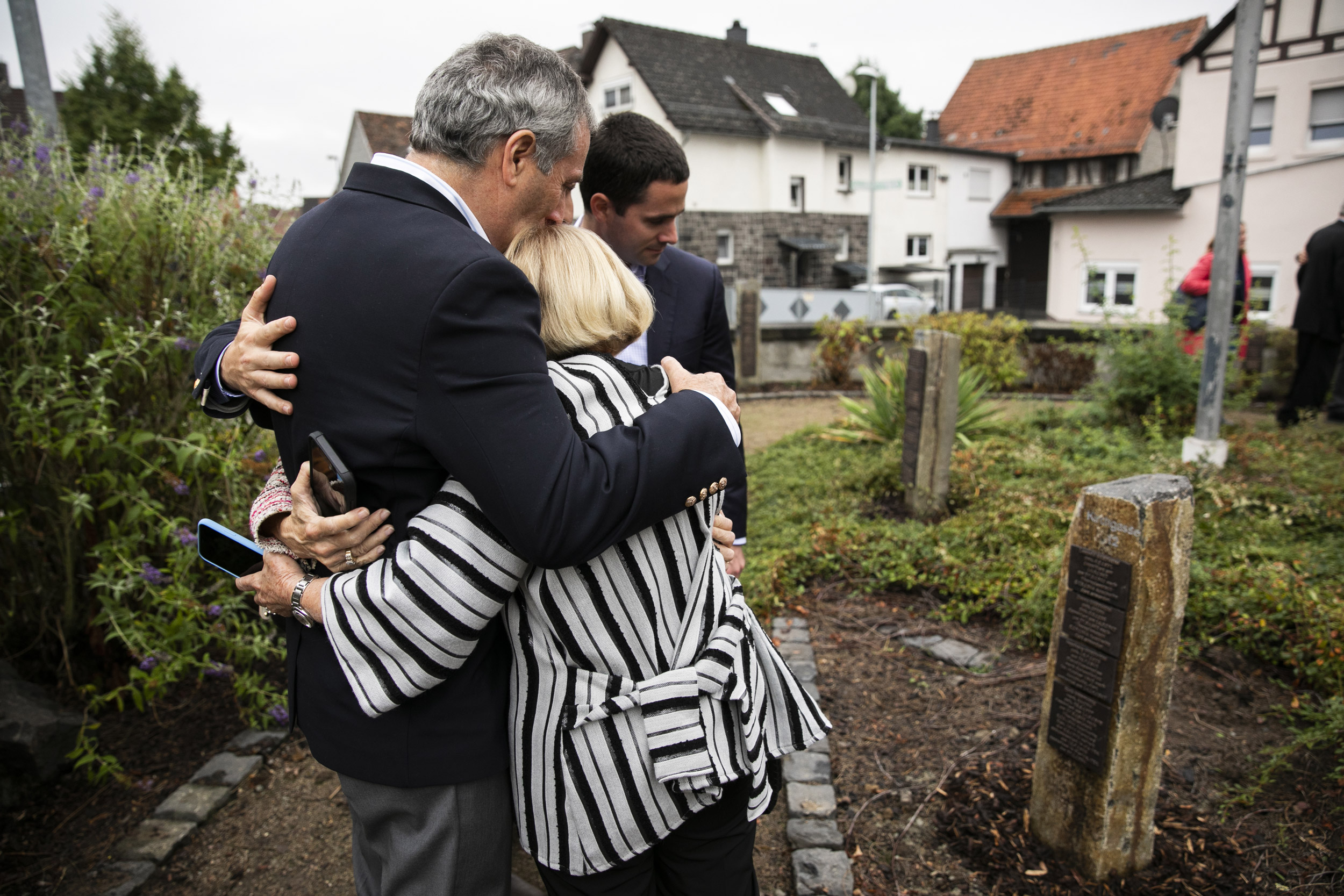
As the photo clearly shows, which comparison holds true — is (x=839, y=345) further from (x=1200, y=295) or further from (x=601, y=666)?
(x=601, y=666)

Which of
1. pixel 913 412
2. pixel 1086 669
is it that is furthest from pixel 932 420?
pixel 1086 669

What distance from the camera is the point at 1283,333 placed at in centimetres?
857

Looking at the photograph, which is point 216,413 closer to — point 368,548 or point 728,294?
point 368,548

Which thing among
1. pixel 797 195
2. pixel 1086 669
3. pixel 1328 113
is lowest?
pixel 1086 669

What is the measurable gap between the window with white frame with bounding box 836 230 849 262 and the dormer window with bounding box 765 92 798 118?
13.0 ft

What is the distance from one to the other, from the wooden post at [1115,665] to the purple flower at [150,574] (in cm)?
281

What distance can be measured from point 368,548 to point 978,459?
5531mm

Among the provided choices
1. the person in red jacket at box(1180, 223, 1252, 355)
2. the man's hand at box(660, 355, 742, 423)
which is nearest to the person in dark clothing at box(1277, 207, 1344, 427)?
the person in red jacket at box(1180, 223, 1252, 355)

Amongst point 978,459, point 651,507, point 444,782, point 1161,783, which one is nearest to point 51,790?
point 444,782

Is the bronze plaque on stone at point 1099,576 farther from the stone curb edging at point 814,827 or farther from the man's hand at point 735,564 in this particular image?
the man's hand at point 735,564

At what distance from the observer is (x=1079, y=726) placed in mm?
2301

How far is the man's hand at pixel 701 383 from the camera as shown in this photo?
4.66 feet

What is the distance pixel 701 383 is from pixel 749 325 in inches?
377

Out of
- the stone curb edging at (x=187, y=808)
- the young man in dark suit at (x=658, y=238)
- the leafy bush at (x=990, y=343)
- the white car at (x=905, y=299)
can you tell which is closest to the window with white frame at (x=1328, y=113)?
the white car at (x=905, y=299)
